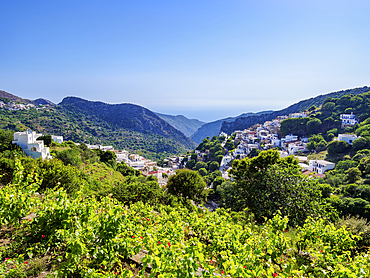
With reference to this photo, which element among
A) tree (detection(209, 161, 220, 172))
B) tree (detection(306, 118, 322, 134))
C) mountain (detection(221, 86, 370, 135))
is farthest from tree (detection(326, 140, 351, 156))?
mountain (detection(221, 86, 370, 135))

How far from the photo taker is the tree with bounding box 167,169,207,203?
15297 millimetres

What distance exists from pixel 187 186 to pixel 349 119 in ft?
204

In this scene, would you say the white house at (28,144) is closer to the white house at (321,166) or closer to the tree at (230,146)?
the white house at (321,166)

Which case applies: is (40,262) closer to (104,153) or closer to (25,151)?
(25,151)

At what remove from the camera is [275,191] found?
309 inches

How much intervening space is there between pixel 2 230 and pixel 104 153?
3356 cm

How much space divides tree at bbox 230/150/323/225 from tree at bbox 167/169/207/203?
6537 millimetres

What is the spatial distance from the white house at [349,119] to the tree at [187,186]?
5980cm

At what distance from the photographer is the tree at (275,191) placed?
7.25 meters

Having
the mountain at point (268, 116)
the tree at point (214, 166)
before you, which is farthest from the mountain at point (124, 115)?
the tree at point (214, 166)

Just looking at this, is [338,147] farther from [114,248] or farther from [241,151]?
[114,248]

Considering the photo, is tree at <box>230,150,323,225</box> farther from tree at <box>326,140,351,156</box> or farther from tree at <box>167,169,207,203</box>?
tree at <box>326,140,351,156</box>

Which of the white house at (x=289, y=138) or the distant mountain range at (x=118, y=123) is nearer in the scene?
the white house at (x=289, y=138)

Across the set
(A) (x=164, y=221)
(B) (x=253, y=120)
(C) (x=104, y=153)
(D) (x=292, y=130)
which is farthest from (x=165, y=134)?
(A) (x=164, y=221)
